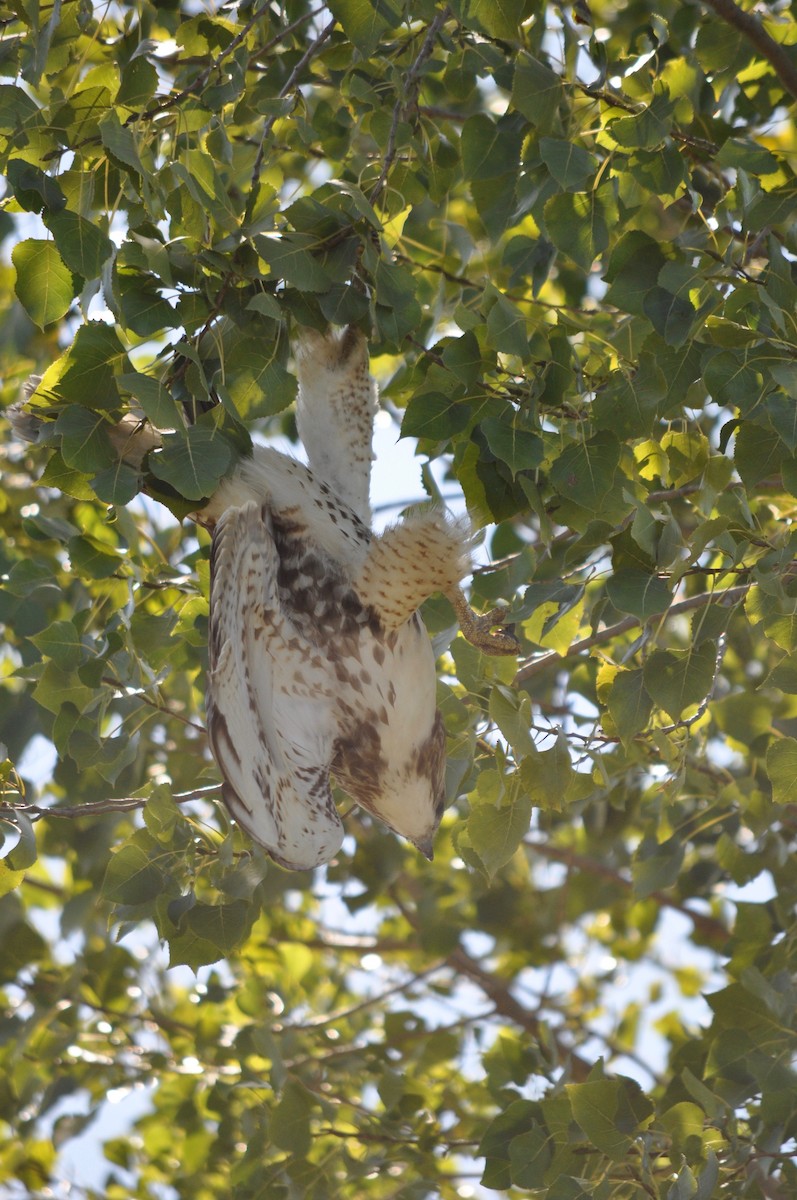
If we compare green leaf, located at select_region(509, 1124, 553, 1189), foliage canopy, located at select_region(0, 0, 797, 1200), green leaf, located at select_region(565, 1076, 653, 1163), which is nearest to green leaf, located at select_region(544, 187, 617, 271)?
foliage canopy, located at select_region(0, 0, 797, 1200)

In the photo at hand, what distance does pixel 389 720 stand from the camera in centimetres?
287

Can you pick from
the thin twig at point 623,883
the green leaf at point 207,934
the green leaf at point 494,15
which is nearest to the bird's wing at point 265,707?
the green leaf at point 207,934

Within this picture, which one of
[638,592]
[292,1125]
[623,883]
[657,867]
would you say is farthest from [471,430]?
[623,883]

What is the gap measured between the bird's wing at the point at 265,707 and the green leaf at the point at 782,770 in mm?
915

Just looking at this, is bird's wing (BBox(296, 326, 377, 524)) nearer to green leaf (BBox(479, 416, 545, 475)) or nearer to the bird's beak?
the bird's beak

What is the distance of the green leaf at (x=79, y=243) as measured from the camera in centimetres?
218

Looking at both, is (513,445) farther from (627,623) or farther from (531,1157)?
(531,1157)

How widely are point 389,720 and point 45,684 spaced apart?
0.74 m

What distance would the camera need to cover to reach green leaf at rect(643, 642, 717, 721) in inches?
92.7

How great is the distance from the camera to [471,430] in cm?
240

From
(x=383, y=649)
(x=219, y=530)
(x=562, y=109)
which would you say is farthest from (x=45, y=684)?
(x=562, y=109)

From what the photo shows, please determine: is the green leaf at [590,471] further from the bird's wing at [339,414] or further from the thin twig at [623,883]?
the thin twig at [623,883]

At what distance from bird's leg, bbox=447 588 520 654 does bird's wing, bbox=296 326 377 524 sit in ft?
1.56

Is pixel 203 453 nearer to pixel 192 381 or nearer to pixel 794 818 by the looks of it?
pixel 192 381
